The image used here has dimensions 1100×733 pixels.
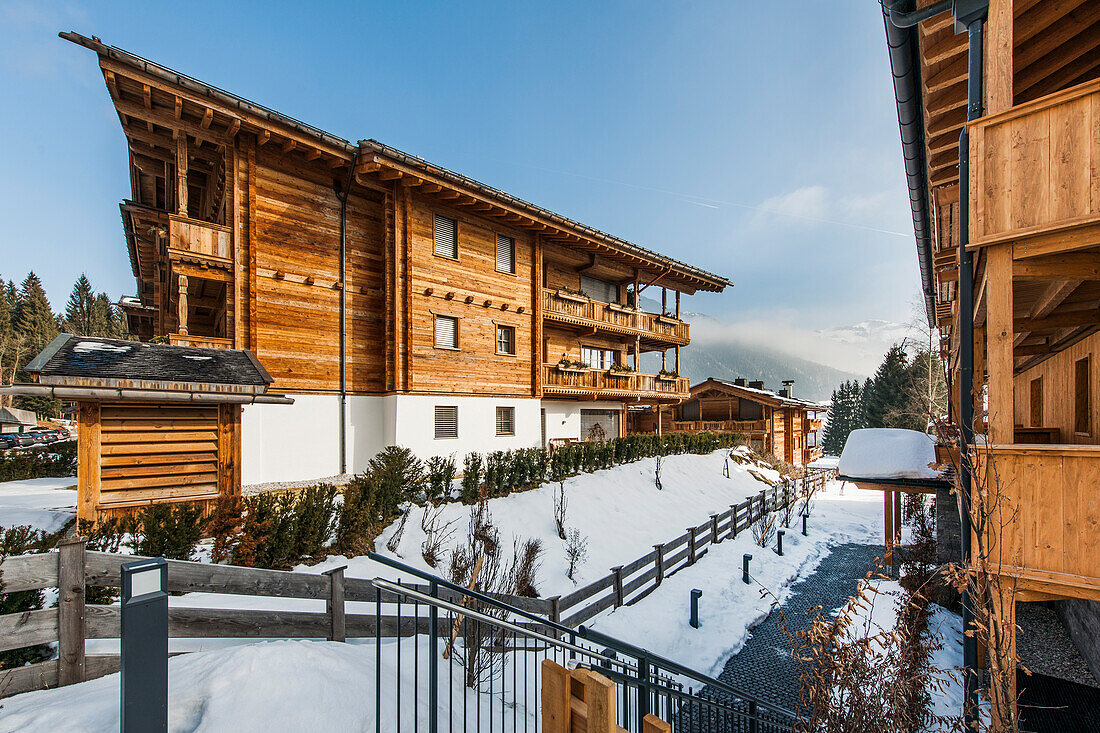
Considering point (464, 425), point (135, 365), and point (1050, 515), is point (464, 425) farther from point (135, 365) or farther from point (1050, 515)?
point (1050, 515)

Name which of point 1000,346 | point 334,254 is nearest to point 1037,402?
point 1000,346

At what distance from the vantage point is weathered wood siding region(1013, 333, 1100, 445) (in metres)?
7.78

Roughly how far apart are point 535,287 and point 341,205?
774 cm

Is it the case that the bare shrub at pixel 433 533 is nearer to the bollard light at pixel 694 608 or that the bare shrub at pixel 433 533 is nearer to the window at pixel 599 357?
the bollard light at pixel 694 608

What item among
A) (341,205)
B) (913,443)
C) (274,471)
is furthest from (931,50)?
(274,471)

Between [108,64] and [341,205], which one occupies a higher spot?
[108,64]


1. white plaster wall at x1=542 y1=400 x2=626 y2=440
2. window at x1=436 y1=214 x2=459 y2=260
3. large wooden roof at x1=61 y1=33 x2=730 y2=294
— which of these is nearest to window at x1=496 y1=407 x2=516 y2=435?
white plaster wall at x1=542 y1=400 x2=626 y2=440

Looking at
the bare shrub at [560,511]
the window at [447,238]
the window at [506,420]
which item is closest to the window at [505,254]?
the window at [447,238]

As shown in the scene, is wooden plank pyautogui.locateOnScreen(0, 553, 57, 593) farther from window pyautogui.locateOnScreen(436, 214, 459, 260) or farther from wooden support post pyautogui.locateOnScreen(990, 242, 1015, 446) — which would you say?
window pyautogui.locateOnScreen(436, 214, 459, 260)

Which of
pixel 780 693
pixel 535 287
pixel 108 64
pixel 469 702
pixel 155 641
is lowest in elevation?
pixel 780 693

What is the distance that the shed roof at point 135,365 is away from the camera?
7.82 m

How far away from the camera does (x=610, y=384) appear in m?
21.7

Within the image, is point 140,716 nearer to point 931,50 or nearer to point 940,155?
point 931,50

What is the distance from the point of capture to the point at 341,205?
1519 cm
